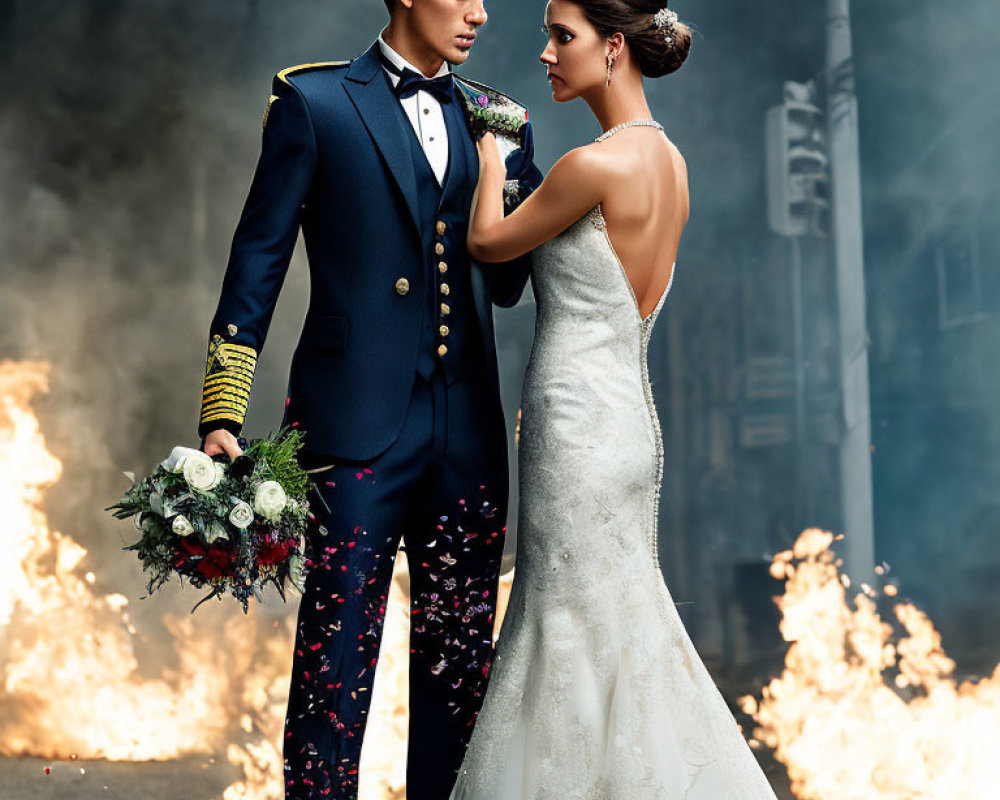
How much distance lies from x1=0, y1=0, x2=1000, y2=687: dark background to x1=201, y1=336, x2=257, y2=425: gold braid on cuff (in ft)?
13.0

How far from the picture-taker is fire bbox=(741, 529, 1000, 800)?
16.8ft

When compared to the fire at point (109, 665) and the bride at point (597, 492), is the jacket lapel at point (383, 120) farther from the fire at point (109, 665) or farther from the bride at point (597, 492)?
the fire at point (109, 665)

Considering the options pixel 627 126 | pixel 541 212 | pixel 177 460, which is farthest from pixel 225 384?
pixel 627 126

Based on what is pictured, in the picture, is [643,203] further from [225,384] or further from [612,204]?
[225,384]

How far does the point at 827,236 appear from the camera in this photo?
6.78 m

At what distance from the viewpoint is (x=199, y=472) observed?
7.74 feet

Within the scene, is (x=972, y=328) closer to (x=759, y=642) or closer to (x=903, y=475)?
(x=903, y=475)

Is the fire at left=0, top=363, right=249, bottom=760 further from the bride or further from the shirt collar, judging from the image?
the shirt collar

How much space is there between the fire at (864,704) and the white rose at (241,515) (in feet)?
11.4

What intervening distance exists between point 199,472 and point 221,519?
0.33ft

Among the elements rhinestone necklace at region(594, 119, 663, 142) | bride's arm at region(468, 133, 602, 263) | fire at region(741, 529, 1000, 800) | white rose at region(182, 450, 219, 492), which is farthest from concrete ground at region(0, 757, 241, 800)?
rhinestone necklace at region(594, 119, 663, 142)

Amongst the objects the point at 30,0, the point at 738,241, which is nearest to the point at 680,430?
the point at 738,241

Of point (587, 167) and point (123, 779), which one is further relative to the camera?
point (123, 779)

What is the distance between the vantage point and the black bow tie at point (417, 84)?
8.93 feet
